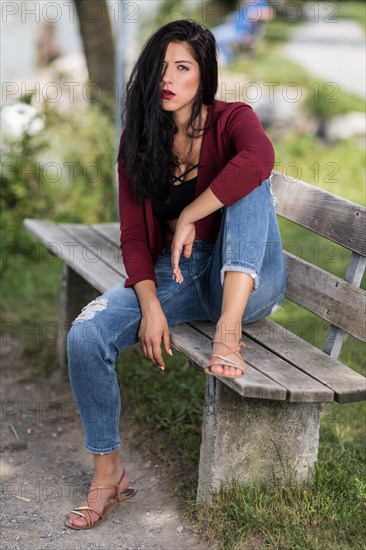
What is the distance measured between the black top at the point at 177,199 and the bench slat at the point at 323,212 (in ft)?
1.31

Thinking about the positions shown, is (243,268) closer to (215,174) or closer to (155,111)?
(215,174)

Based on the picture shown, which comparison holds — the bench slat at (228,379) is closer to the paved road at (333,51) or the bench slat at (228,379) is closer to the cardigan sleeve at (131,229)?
the cardigan sleeve at (131,229)

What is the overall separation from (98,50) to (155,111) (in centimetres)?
417

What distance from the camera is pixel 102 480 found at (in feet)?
9.68

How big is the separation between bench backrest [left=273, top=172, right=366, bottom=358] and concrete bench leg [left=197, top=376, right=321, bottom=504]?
0.93 ft

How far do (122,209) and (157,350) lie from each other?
582mm

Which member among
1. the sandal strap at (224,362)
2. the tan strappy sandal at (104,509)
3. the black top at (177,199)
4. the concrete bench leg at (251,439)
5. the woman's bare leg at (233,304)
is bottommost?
the tan strappy sandal at (104,509)

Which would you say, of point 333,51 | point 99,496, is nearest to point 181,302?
point 99,496

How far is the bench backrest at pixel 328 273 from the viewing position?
2814mm

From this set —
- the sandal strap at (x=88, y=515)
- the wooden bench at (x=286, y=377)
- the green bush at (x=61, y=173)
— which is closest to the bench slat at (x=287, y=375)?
the wooden bench at (x=286, y=377)

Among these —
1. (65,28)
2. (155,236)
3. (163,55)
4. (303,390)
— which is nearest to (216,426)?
(303,390)

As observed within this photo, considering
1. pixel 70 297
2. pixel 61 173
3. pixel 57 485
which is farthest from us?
pixel 61 173

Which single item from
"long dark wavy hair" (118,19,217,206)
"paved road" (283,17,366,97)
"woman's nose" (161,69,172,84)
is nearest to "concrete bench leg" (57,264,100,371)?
"long dark wavy hair" (118,19,217,206)

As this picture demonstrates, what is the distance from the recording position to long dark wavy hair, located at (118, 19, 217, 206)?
295 centimetres
